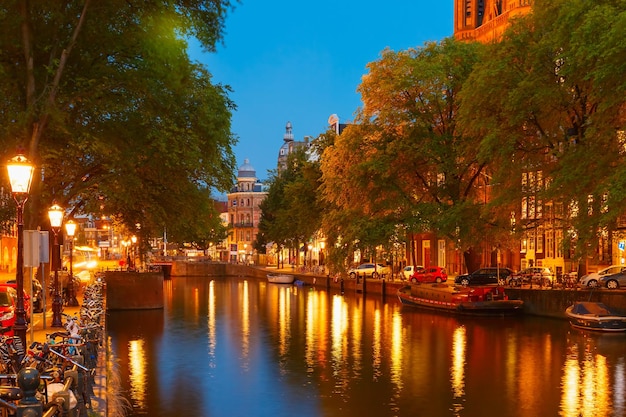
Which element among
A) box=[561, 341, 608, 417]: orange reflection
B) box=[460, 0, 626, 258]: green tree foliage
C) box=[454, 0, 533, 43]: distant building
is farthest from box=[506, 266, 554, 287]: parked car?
box=[454, 0, 533, 43]: distant building

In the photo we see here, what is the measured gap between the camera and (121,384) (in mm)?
27047

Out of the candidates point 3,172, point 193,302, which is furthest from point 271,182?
point 3,172

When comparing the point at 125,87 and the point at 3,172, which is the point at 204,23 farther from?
the point at 3,172

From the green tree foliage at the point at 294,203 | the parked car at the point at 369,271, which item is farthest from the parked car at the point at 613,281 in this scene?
the green tree foliage at the point at 294,203

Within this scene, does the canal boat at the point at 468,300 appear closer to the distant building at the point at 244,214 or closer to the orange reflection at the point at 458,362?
the orange reflection at the point at 458,362

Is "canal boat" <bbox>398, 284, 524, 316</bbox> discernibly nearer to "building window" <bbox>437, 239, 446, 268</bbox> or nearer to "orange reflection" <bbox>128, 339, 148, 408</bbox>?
"orange reflection" <bbox>128, 339, 148, 408</bbox>

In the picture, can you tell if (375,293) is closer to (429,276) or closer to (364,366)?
(429,276)

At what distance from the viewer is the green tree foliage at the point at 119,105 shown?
2792cm

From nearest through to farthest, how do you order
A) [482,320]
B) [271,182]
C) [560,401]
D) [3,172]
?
[560,401], [3,172], [482,320], [271,182]

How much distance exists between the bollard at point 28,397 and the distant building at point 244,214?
164453 millimetres

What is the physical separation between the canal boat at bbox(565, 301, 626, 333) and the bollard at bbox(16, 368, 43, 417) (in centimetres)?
3550

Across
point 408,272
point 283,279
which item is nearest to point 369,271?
point 408,272

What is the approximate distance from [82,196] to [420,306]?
85.3ft

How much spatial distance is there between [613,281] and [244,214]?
5253 inches
